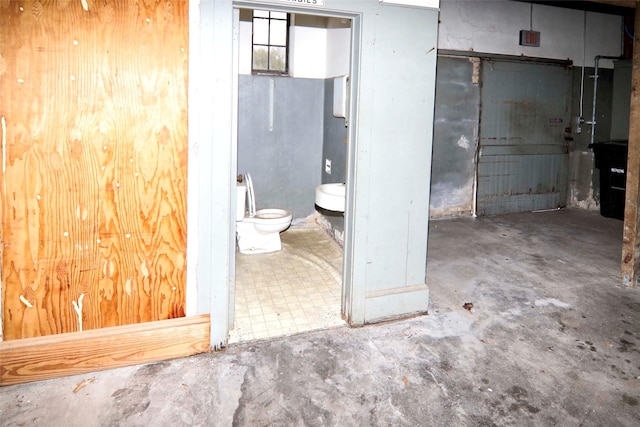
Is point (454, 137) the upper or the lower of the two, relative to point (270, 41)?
lower

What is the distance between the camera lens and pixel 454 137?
18.4 feet

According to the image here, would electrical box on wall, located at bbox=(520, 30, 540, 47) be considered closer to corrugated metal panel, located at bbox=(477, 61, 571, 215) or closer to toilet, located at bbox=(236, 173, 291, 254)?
corrugated metal panel, located at bbox=(477, 61, 571, 215)

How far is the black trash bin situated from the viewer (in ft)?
17.9

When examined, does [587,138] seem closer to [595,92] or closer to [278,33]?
[595,92]

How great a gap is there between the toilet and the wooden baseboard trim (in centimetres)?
177

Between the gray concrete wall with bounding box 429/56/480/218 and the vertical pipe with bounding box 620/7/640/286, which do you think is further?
the gray concrete wall with bounding box 429/56/480/218

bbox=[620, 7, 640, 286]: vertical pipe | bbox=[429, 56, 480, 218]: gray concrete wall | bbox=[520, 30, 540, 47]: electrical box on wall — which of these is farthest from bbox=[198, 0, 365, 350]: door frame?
bbox=[520, 30, 540, 47]: electrical box on wall

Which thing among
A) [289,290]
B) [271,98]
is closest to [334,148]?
[271,98]

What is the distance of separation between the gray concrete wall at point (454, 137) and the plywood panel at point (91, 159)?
3943 millimetres

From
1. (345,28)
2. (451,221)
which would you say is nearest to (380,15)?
(345,28)

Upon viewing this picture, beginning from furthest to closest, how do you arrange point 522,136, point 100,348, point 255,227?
1. point 522,136
2. point 255,227
3. point 100,348

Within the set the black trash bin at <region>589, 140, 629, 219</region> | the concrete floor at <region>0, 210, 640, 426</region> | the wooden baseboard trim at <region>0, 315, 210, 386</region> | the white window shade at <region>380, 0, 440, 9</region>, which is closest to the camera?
the concrete floor at <region>0, 210, 640, 426</region>

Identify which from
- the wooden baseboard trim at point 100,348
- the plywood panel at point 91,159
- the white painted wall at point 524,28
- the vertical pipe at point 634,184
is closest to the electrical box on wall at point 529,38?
the white painted wall at point 524,28

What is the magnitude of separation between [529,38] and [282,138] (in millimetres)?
3393
